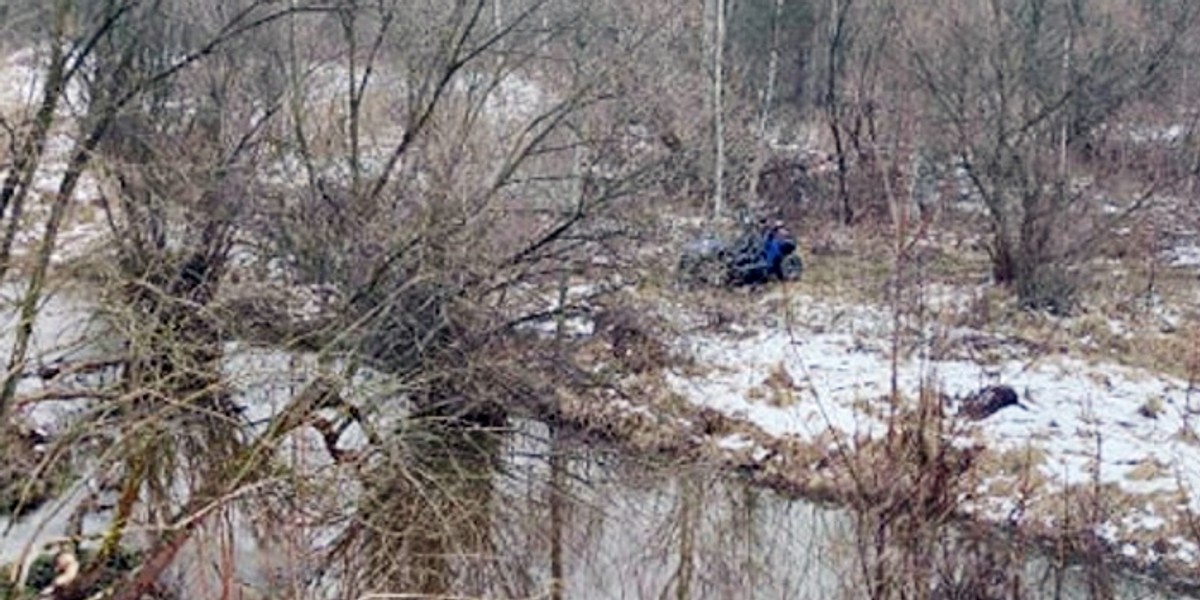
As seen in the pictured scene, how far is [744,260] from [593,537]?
26.6ft

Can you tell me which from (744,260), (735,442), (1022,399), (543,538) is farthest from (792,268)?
(543,538)

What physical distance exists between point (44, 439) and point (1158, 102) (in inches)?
722

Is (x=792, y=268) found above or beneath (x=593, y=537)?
above

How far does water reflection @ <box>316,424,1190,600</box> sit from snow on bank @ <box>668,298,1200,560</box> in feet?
3.83

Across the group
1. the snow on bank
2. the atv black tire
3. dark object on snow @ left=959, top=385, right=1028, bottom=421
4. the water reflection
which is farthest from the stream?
the atv black tire

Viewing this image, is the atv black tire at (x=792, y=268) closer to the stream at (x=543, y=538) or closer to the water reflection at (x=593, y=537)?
the stream at (x=543, y=538)

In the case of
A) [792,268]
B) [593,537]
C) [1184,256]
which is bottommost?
[593,537]

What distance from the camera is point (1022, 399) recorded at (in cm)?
1283

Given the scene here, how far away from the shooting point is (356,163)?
12672 millimetres

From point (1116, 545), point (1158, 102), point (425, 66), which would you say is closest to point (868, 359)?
point (1116, 545)

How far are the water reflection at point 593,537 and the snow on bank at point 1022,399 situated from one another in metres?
1.17

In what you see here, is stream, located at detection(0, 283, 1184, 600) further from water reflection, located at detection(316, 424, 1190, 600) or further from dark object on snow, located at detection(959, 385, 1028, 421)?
dark object on snow, located at detection(959, 385, 1028, 421)

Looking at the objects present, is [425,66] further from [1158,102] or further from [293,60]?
[1158,102]

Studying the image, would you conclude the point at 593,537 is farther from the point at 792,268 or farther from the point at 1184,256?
the point at 1184,256
